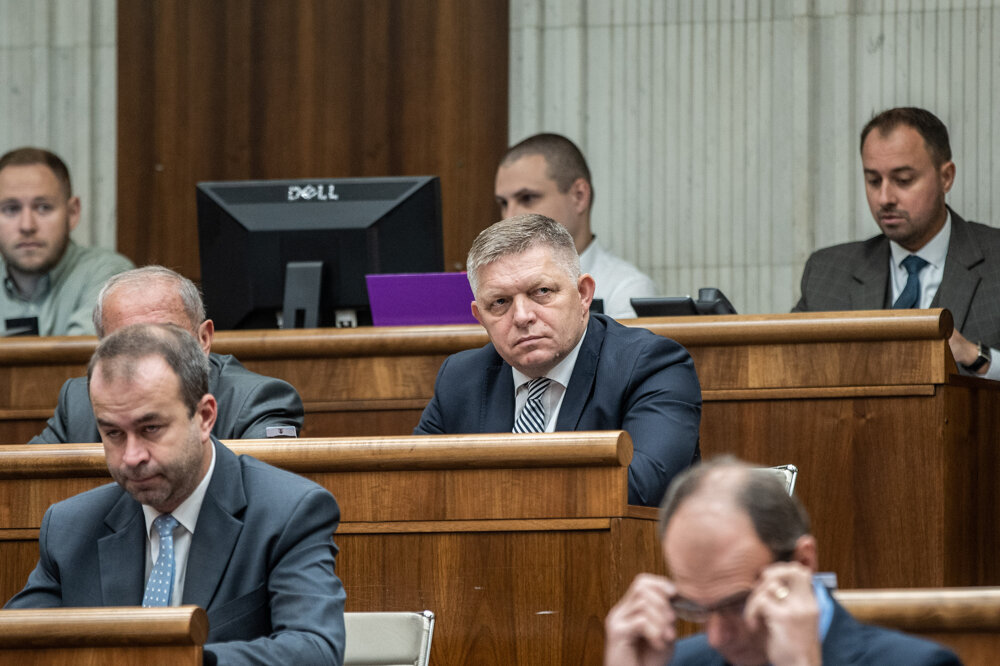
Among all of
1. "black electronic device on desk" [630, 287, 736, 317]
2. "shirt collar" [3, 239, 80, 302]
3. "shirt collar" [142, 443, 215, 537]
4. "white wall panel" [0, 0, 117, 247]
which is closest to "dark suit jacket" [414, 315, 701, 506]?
"black electronic device on desk" [630, 287, 736, 317]

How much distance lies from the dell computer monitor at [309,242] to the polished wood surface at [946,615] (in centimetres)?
249

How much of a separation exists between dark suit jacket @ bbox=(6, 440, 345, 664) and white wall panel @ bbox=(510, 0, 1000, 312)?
3.78 metres

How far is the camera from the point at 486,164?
6332mm

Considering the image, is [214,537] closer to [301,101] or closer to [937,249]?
[937,249]

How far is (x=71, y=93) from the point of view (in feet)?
21.7

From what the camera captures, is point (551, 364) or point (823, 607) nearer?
point (823, 607)

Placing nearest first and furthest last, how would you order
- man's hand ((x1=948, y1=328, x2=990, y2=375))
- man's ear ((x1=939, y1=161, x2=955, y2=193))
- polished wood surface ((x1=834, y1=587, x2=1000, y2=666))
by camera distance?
1. polished wood surface ((x1=834, y1=587, x2=1000, y2=666))
2. man's hand ((x1=948, y1=328, x2=990, y2=375))
3. man's ear ((x1=939, y1=161, x2=955, y2=193))

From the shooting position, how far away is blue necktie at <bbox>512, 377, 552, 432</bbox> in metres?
3.44

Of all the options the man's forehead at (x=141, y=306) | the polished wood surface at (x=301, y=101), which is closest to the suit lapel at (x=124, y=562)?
the man's forehead at (x=141, y=306)

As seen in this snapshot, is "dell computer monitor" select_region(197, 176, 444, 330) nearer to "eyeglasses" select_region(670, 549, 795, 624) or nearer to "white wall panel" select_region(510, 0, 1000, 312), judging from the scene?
"white wall panel" select_region(510, 0, 1000, 312)

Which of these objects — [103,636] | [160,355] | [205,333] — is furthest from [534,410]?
[103,636]

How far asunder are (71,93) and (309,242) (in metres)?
2.63

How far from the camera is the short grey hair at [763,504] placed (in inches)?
67.0

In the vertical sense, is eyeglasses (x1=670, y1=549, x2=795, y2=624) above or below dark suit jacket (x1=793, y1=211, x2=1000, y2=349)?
below
